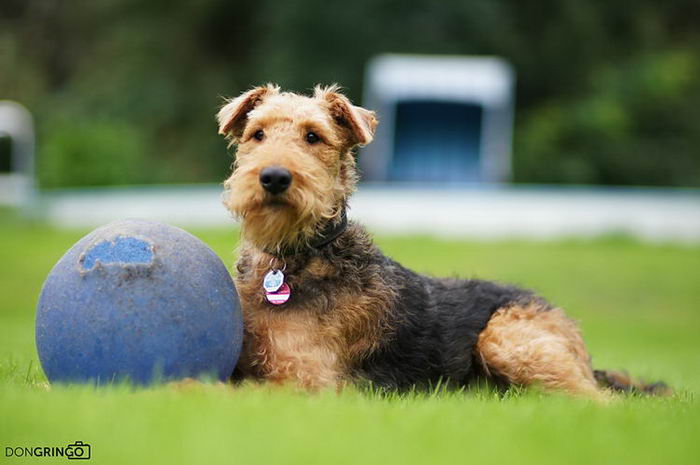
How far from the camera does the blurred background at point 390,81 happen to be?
27891 millimetres

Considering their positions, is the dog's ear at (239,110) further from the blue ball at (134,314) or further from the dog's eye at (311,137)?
the blue ball at (134,314)

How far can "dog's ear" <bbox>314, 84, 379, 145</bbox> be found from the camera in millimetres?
5914

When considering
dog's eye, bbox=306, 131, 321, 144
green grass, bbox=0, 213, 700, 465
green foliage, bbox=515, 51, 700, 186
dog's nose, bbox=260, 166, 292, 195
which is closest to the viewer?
green grass, bbox=0, 213, 700, 465

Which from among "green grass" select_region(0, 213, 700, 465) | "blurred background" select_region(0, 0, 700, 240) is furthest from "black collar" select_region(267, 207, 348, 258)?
"blurred background" select_region(0, 0, 700, 240)

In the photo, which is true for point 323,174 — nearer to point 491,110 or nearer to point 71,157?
point 71,157

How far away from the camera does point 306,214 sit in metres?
5.29

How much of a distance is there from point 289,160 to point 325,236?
54 cm

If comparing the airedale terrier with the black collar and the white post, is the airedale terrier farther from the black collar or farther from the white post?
the white post

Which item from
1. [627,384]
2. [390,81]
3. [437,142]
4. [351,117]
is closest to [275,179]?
[351,117]

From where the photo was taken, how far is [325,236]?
5.59 metres

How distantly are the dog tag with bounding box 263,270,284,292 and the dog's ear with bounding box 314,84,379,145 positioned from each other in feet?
3.38

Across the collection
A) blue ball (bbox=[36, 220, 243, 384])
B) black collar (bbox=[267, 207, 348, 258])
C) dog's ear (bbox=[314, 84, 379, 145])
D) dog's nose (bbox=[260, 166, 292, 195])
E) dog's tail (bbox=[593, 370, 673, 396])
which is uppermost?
dog's ear (bbox=[314, 84, 379, 145])

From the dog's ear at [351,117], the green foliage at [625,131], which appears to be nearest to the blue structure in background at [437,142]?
the green foliage at [625,131]

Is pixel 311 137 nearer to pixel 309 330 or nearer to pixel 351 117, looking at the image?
pixel 351 117
